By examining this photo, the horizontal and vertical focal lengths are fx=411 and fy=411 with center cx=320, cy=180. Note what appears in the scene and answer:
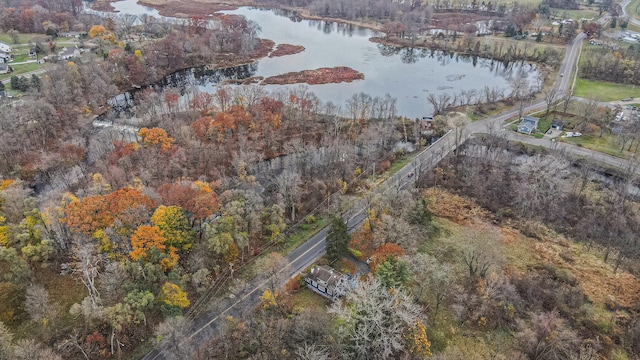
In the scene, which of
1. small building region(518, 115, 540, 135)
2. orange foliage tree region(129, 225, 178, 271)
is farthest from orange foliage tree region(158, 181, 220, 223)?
small building region(518, 115, 540, 135)

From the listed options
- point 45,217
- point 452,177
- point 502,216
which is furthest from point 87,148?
point 502,216

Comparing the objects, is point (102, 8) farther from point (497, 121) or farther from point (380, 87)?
point (497, 121)

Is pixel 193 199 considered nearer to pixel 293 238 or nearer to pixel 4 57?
pixel 293 238

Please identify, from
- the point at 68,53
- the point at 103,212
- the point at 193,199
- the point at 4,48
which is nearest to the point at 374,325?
the point at 193,199

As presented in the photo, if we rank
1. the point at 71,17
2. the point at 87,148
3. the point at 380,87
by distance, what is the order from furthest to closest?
1. the point at 71,17
2. the point at 380,87
3. the point at 87,148

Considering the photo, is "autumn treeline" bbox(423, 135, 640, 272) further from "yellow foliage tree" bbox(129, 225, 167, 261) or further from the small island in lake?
the small island in lake

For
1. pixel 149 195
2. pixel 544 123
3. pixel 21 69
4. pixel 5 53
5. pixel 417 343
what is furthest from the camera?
pixel 5 53
